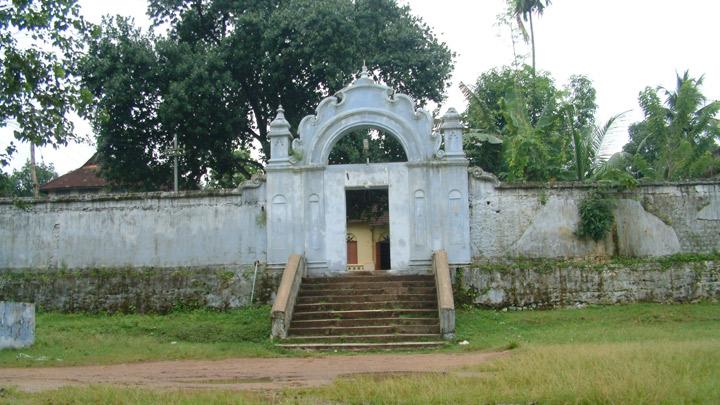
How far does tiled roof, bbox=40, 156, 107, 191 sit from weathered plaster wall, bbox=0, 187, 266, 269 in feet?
66.5

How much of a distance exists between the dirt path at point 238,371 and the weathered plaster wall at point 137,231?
5.90m

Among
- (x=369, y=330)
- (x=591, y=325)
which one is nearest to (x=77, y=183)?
(x=369, y=330)

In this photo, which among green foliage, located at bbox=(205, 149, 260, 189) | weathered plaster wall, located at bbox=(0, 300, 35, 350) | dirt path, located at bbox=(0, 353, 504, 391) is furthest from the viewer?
green foliage, located at bbox=(205, 149, 260, 189)

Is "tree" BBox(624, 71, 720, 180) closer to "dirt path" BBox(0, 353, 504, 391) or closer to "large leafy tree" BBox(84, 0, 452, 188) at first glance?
"large leafy tree" BBox(84, 0, 452, 188)

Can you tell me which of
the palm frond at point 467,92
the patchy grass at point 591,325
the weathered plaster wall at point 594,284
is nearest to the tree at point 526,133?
the palm frond at point 467,92

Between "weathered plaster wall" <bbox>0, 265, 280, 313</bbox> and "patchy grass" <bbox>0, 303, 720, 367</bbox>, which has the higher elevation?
"weathered plaster wall" <bbox>0, 265, 280, 313</bbox>

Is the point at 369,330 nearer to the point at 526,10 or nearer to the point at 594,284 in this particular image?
the point at 594,284

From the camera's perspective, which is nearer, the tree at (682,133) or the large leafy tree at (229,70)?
the tree at (682,133)

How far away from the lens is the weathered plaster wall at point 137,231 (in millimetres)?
19109

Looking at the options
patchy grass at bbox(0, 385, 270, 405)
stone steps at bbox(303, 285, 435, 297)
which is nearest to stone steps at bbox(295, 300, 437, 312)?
stone steps at bbox(303, 285, 435, 297)

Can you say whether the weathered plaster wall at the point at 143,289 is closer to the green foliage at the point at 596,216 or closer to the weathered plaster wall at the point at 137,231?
the weathered plaster wall at the point at 137,231

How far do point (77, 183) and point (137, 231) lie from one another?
75.7 feet

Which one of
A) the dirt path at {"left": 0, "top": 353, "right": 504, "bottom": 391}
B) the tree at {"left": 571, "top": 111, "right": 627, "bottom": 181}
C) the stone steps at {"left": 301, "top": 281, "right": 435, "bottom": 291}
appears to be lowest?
the dirt path at {"left": 0, "top": 353, "right": 504, "bottom": 391}

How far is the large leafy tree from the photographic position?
24844mm
